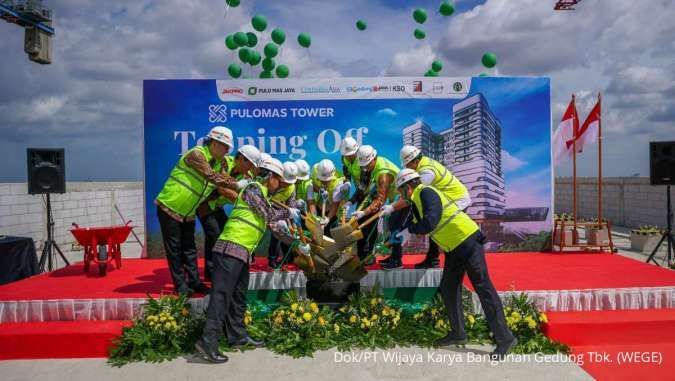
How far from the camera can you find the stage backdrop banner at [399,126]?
6.89m

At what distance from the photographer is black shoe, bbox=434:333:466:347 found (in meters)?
4.05

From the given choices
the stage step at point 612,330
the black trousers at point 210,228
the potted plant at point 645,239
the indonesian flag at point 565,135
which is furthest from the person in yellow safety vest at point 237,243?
the potted plant at point 645,239

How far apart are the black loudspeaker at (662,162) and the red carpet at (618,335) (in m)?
3.71

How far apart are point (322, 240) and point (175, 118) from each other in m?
3.55

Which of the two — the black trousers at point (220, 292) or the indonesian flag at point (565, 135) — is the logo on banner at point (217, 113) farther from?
the indonesian flag at point (565, 135)

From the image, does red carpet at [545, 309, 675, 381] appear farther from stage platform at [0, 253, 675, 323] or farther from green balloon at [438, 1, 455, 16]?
green balloon at [438, 1, 455, 16]

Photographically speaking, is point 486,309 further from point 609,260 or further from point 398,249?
point 609,260

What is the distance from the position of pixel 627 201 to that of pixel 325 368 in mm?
15364

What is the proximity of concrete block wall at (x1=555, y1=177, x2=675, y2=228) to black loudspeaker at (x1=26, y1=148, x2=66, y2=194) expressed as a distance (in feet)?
46.3

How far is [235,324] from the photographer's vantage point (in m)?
4.13

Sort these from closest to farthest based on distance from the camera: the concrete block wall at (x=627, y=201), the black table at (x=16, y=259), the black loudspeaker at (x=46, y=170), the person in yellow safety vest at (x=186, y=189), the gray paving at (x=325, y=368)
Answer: the gray paving at (x=325, y=368) < the person in yellow safety vest at (x=186, y=189) < the black table at (x=16, y=259) < the black loudspeaker at (x=46, y=170) < the concrete block wall at (x=627, y=201)

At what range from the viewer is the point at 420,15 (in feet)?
29.3

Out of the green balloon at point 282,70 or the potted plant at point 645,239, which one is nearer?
the green balloon at point 282,70

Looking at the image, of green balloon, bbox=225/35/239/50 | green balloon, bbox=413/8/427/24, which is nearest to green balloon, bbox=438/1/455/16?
green balloon, bbox=413/8/427/24
